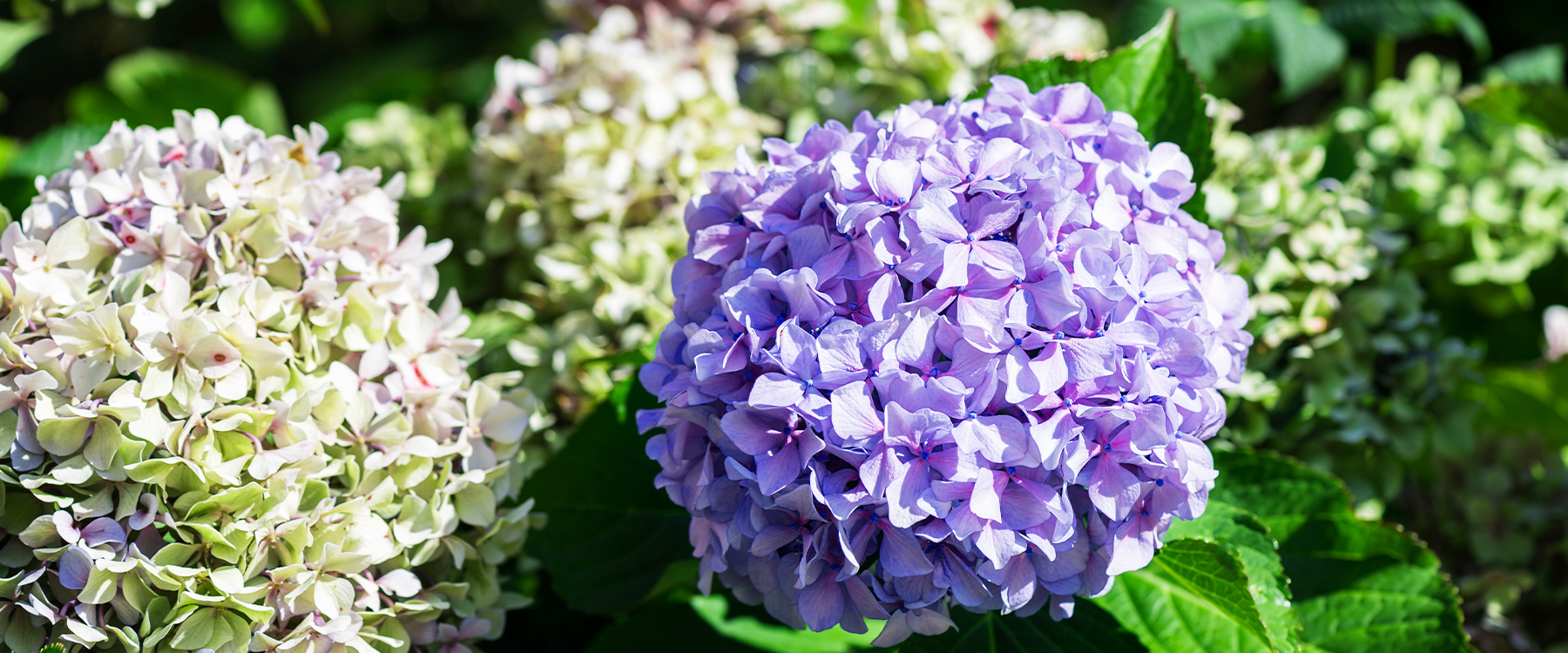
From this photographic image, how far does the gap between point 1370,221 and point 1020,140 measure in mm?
760

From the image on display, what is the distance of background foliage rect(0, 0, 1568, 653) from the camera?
1.07m

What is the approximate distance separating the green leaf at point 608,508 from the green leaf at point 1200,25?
1.00 metres

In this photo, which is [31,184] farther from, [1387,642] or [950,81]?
[1387,642]

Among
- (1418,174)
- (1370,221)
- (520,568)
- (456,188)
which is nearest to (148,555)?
(520,568)

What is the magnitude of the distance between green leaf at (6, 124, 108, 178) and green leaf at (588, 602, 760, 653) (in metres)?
1.02

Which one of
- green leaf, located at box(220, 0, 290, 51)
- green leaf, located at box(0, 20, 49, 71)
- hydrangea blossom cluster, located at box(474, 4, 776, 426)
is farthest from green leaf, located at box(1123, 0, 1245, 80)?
green leaf, located at box(220, 0, 290, 51)

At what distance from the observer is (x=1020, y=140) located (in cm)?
85

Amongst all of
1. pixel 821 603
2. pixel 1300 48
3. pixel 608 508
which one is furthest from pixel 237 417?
pixel 1300 48

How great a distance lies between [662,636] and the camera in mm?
1145

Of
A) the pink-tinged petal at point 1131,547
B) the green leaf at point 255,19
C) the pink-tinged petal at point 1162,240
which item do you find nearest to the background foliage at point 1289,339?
the pink-tinged petal at point 1131,547

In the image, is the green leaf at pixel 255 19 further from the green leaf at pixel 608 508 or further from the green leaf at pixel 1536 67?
the green leaf at pixel 1536 67

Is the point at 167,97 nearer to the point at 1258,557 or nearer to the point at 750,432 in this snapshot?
the point at 750,432

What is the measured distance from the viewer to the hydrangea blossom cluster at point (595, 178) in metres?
1.29

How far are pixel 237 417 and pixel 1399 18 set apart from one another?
1750 millimetres
